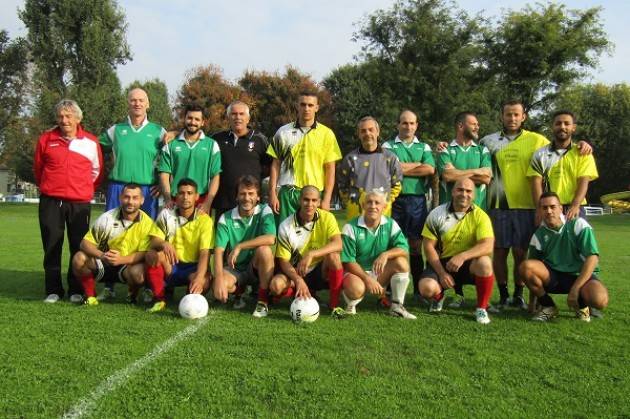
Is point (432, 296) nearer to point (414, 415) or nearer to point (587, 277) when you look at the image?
point (587, 277)

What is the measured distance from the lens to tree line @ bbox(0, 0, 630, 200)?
91.4 ft

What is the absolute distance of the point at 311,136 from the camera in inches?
237

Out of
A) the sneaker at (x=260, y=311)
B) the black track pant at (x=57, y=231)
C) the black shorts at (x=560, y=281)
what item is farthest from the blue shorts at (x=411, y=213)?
the black track pant at (x=57, y=231)

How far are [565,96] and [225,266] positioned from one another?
27.6 meters

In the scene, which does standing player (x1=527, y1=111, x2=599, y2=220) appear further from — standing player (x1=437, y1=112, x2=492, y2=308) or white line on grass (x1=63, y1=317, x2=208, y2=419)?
white line on grass (x1=63, y1=317, x2=208, y2=419)

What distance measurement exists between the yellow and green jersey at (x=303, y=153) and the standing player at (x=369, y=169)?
245mm

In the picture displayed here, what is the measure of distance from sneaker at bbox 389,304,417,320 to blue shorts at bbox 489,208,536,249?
153 centimetres

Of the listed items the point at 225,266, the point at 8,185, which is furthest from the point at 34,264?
the point at 8,185

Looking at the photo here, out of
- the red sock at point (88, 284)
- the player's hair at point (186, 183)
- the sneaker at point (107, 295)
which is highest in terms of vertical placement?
the player's hair at point (186, 183)

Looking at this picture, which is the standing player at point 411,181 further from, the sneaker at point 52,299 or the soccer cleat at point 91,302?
the sneaker at point 52,299

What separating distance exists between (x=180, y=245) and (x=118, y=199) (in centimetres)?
106

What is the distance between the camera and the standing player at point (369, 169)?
598 centimetres

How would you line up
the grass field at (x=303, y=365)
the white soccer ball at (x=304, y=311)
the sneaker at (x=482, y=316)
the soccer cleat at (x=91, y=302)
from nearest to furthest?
the grass field at (x=303, y=365) < the white soccer ball at (x=304, y=311) < the sneaker at (x=482, y=316) < the soccer cleat at (x=91, y=302)

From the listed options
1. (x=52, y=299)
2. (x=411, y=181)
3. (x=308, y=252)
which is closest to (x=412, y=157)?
(x=411, y=181)
